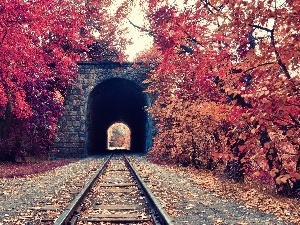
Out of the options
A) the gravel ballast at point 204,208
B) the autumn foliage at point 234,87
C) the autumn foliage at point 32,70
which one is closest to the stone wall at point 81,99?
the autumn foliage at point 32,70

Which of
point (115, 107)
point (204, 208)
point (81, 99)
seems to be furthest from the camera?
point (115, 107)

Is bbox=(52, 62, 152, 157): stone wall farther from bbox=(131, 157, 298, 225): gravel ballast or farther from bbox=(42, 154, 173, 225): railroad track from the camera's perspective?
bbox=(131, 157, 298, 225): gravel ballast

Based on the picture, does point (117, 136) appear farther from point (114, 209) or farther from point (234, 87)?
point (114, 209)

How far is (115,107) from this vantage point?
116 ft

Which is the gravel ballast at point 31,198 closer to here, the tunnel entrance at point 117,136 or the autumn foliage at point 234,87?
the autumn foliage at point 234,87

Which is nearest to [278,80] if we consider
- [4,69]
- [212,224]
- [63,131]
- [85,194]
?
[212,224]

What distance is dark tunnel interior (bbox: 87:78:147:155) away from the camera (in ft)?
83.2

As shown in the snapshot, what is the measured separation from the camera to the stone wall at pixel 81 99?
22734 mm

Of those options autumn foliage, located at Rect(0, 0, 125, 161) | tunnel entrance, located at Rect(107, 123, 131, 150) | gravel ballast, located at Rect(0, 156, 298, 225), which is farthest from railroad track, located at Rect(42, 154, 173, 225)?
tunnel entrance, located at Rect(107, 123, 131, 150)

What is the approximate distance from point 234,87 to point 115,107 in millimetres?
28048

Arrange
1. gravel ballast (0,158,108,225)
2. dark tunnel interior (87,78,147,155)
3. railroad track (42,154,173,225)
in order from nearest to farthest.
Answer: railroad track (42,154,173,225) < gravel ballast (0,158,108,225) < dark tunnel interior (87,78,147,155)

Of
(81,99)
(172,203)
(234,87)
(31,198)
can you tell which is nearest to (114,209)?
(172,203)

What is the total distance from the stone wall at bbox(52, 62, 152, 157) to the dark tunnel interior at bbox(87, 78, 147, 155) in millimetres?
890

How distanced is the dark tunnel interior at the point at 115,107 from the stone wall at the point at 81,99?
89 cm
